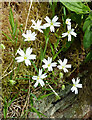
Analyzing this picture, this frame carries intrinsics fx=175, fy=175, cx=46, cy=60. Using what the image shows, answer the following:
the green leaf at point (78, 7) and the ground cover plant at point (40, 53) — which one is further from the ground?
the green leaf at point (78, 7)

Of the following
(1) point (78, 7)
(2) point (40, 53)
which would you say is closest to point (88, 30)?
(1) point (78, 7)

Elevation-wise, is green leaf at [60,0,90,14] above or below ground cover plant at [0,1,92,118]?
above

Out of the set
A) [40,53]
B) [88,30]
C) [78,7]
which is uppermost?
[78,7]

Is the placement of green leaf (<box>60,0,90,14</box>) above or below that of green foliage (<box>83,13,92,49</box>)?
above

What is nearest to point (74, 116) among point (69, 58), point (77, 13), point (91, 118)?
point (91, 118)

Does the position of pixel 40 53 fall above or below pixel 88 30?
below

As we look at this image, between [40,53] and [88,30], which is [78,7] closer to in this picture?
[88,30]

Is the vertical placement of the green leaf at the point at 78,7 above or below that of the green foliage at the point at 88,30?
above

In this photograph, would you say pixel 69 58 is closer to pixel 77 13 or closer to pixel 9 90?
pixel 77 13
